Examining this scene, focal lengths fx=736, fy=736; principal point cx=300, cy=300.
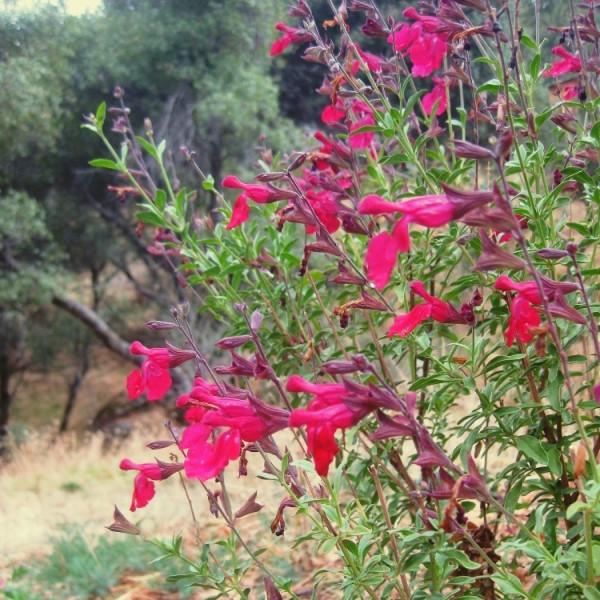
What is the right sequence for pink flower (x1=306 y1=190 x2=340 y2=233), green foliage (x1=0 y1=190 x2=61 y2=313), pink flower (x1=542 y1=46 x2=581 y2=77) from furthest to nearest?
green foliage (x1=0 y1=190 x2=61 y2=313), pink flower (x1=542 y1=46 x2=581 y2=77), pink flower (x1=306 y1=190 x2=340 y2=233)

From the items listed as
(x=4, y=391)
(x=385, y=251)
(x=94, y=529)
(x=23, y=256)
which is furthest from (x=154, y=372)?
(x=4, y=391)

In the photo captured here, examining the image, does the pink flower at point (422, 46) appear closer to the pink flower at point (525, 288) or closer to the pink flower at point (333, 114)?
the pink flower at point (333, 114)

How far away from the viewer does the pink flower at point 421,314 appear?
1.47 meters

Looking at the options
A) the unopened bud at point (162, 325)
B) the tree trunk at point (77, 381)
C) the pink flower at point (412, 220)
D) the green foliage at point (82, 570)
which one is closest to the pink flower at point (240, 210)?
the unopened bud at point (162, 325)

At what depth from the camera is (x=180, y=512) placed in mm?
4684

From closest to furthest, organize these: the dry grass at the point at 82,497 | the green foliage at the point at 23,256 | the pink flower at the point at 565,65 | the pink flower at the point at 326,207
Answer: the pink flower at the point at 326,207 → the pink flower at the point at 565,65 → the dry grass at the point at 82,497 → the green foliage at the point at 23,256

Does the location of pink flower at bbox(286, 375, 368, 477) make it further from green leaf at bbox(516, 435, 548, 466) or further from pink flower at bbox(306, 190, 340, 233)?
pink flower at bbox(306, 190, 340, 233)

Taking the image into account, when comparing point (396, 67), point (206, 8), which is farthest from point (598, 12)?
point (206, 8)

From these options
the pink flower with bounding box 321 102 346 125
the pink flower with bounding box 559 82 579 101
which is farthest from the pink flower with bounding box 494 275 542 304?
the pink flower with bounding box 559 82 579 101

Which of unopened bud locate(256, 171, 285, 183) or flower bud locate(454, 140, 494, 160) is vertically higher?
flower bud locate(454, 140, 494, 160)

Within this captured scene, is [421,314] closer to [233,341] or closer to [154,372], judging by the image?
[233,341]

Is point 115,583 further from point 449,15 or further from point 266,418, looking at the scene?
point 449,15

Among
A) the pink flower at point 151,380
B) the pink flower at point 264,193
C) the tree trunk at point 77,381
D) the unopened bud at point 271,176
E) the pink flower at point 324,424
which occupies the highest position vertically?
the unopened bud at point 271,176

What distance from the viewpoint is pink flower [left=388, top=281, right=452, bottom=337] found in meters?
1.47
